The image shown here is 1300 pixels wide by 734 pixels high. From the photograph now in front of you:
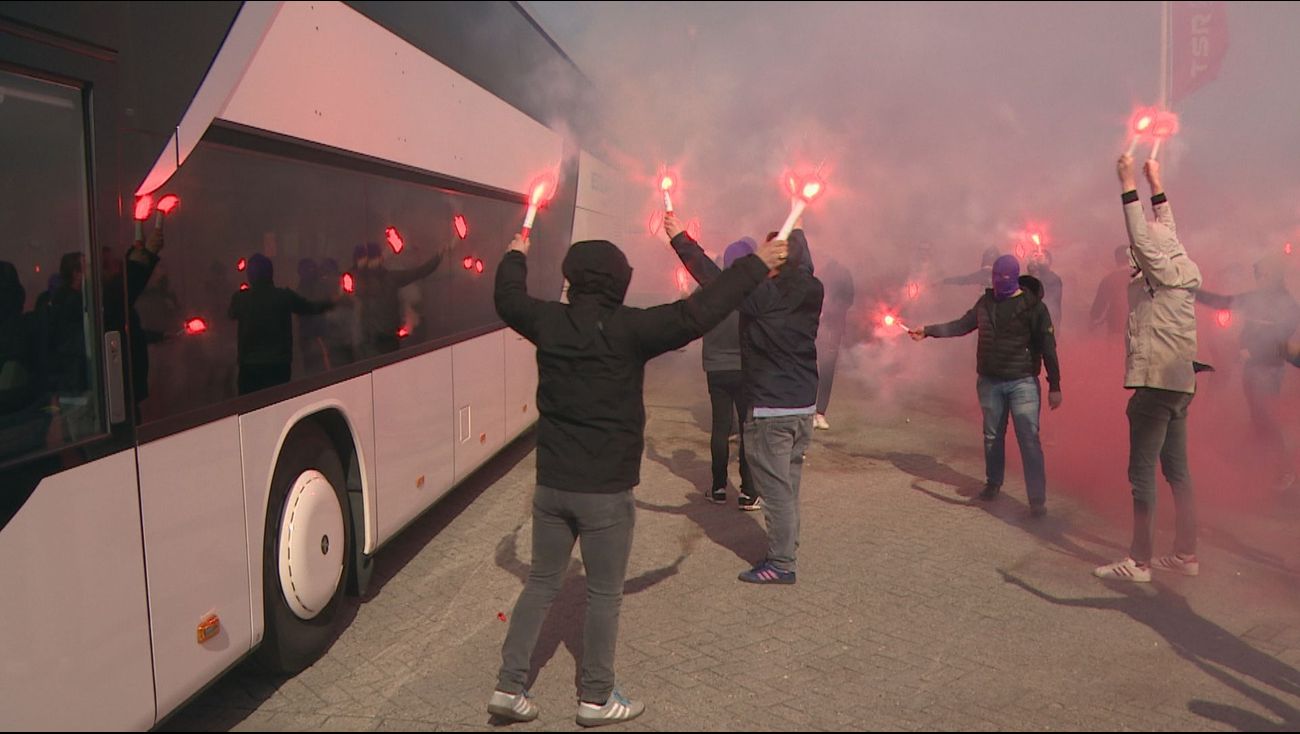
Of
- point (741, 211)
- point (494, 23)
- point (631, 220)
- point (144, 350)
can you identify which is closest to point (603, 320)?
point (144, 350)

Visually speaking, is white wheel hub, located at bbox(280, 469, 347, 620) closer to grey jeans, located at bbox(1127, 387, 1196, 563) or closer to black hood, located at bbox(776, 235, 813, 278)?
black hood, located at bbox(776, 235, 813, 278)

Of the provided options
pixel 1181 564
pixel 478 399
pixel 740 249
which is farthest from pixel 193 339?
pixel 1181 564

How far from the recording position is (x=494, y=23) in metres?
6.71

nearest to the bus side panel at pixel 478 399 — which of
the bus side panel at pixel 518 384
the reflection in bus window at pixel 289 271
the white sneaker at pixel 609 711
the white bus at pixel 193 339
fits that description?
the bus side panel at pixel 518 384

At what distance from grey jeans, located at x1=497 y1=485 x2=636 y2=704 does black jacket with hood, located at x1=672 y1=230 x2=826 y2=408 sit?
1.90 m

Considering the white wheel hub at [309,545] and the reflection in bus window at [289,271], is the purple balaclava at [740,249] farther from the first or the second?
the white wheel hub at [309,545]

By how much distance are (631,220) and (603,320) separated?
8.55 metres

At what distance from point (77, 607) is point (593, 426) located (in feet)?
5.55

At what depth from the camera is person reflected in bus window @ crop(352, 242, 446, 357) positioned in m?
4.89

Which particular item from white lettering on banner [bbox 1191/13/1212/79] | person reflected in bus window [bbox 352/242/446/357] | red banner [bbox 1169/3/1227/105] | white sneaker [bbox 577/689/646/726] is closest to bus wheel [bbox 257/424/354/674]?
person reflected in bus window [bbox 352/242/446/357]

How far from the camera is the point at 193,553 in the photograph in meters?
3.37

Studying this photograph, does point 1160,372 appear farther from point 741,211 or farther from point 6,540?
point 741,211

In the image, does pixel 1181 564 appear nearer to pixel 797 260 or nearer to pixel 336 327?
pixel 797 260

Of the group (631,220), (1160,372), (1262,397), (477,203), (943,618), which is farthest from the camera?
(631,220)
